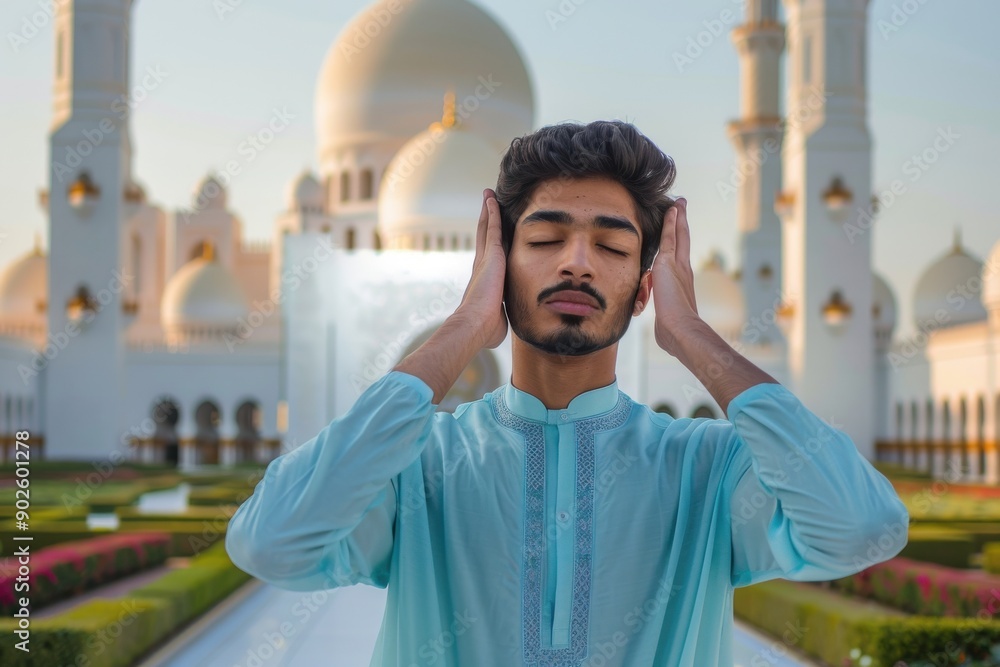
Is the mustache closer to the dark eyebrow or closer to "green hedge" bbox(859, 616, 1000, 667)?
the dark eyebrow

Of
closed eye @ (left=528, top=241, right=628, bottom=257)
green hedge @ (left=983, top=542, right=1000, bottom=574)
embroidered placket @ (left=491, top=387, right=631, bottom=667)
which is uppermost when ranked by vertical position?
closed eye @ (left=528, top=241, right=628, bottom=257)

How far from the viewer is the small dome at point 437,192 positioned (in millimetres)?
19984

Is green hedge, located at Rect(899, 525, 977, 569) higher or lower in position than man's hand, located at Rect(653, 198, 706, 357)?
lower

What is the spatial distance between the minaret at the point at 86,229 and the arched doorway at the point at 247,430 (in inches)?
158

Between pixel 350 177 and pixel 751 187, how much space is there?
9.13 meters

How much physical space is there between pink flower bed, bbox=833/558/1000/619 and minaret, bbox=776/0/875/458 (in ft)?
48.0

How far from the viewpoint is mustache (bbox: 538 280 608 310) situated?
1498 millimetres

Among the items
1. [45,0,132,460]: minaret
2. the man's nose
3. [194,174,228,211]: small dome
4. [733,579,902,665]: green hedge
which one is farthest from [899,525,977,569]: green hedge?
[194,174,228,211]: small dome

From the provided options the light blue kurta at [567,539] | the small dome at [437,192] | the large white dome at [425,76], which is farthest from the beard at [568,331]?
the large white dome at [425,76]

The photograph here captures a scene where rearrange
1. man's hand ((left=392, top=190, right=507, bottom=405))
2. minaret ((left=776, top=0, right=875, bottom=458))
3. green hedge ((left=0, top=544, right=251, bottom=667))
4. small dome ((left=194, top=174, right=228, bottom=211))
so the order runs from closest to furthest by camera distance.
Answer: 1. man's hand ((left=392, top=190, right=507, bottom=405))
2. green hedge ((left=0, top=544, right=251, bottom=667))
3. minaret ((left=776, top=0, right=875, bottom=458))
4. small dome ((left=194, top=174, right=228, bottom=211))

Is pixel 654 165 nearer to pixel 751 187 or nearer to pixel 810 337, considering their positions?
pixel 810 337

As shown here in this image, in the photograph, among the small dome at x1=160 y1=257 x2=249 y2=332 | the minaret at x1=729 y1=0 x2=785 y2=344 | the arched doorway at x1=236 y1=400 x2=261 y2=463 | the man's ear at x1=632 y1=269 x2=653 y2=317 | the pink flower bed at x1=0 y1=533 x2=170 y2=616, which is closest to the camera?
the man's ear at x1=632 y1=269 x2=653 y2=317

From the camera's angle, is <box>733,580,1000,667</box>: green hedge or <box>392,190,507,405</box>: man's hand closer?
<box>392,190,507,405</box>: man's hand

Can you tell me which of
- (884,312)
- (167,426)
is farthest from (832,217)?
(167,426)
